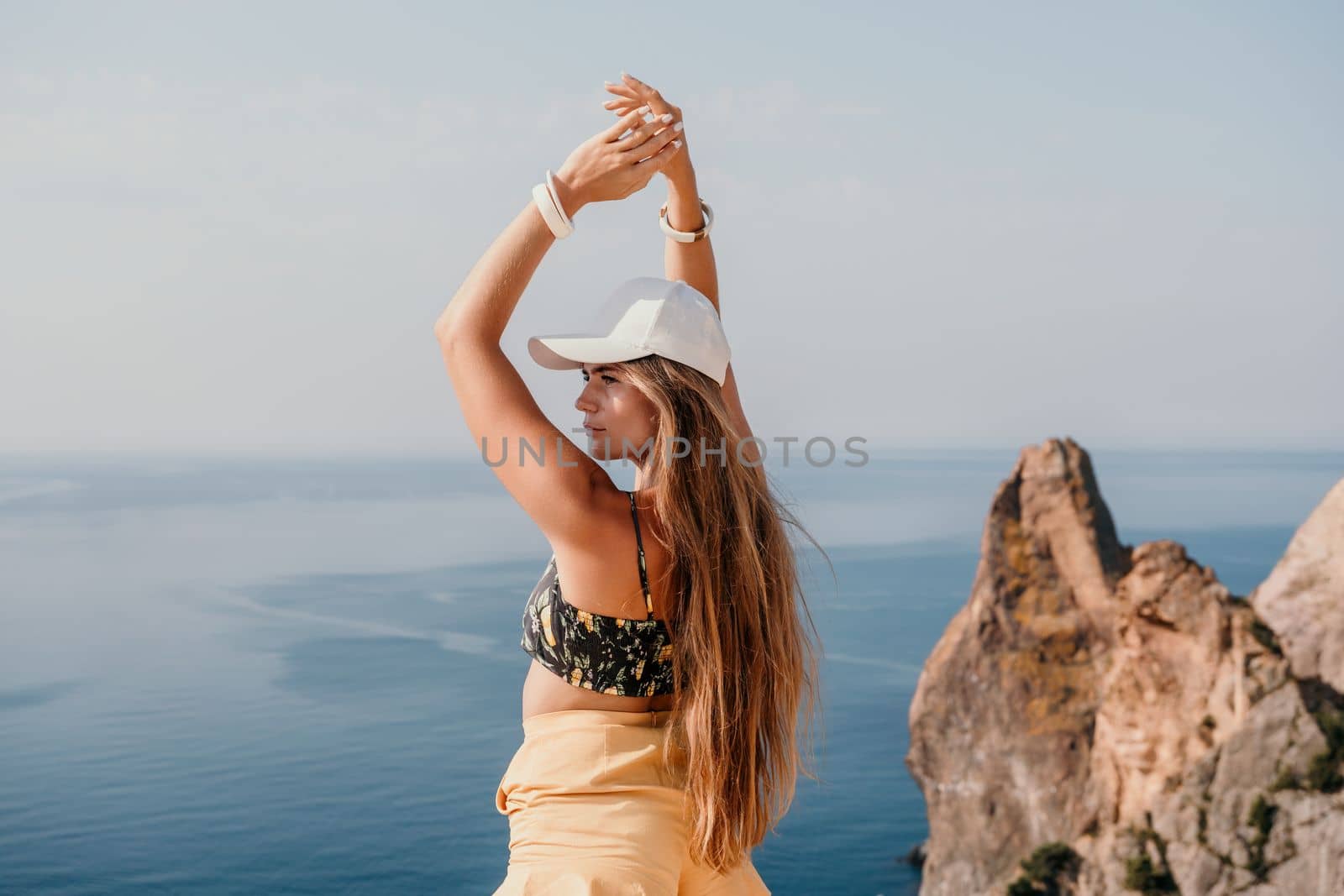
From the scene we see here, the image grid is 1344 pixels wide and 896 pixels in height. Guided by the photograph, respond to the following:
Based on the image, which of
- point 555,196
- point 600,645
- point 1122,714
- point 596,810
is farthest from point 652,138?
point 1122,714

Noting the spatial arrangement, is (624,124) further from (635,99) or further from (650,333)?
(650,333)

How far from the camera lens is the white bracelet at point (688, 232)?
8.18 ft

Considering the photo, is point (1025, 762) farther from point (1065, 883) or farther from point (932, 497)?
point (932, 497)

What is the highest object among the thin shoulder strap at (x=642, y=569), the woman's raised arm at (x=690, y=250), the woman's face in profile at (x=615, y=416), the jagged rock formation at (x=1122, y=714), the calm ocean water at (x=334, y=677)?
the woman's raised arm at (x=690, y=250)

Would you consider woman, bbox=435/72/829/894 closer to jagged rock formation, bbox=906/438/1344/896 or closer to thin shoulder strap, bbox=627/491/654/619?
thin shoulder strap, bbox=627/491/654/619

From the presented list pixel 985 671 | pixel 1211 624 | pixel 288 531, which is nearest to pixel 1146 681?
pixel 1211 624

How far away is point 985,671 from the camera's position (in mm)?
34500

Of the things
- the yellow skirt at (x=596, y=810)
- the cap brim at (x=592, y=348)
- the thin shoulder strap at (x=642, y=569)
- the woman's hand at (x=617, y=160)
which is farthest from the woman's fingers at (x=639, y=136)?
the yellow skirt at (x=596, y=810)

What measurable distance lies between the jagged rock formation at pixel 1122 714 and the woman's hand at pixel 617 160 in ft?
90.7

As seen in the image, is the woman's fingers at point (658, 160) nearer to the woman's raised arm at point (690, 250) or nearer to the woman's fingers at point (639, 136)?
the woman's fingers at point (639, 136)

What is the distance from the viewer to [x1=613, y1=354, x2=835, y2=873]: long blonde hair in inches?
77.9

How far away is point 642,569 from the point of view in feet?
Result: 6.37

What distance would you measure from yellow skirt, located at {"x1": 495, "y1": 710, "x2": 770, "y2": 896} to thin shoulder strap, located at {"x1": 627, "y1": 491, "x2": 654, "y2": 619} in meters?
0.22

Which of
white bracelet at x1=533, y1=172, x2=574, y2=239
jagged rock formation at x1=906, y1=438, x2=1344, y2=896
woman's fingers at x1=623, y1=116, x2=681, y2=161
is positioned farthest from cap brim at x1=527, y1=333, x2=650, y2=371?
jagged rock formation at x1=906, y1=438, x2=1344, y2=896
